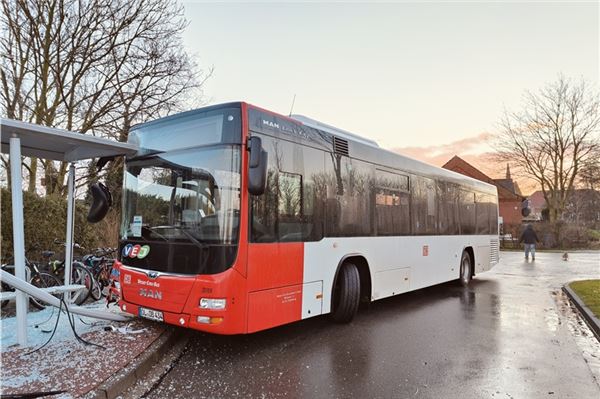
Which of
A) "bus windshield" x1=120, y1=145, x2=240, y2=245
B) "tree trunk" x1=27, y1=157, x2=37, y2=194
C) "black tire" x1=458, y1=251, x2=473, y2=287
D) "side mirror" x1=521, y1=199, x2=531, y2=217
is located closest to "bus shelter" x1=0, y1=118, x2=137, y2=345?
"bus windshield" x1=120, y1=145, x2=240, y2=245

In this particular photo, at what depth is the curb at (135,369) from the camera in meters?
4.08

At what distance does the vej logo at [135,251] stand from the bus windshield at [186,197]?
5.0 inches

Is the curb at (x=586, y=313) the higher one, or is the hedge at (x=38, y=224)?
the hedge at (x=38, y=224)

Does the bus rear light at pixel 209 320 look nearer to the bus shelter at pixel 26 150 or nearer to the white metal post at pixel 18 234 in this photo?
the bus shelter at pixel 26 150

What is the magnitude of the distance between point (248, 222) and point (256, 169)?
0.71 m

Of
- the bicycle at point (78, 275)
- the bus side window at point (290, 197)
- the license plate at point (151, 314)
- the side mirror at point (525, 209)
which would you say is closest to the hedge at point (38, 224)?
the bicycle at point (78, 275)

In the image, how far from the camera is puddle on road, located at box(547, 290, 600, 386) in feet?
19.0

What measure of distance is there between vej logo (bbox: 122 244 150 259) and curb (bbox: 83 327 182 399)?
1132 millimetres

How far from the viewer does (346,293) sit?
7203 millimetres

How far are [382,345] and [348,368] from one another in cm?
122

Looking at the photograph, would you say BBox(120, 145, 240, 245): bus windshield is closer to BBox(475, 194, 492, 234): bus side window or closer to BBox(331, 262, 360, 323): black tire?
BBox(331, 262, 360, 323): black tire

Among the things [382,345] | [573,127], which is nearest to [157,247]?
[382,345]

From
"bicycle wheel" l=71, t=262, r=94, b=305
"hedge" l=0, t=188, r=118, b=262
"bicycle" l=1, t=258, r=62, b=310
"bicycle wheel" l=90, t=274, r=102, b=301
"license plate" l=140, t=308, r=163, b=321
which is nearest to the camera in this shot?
"license plate" l=140, t=308, r=163, b=321

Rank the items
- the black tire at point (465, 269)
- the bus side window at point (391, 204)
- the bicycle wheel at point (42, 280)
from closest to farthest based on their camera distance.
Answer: the bicycle wheel at point (42, 280), the bus side window at point (391, 204), the black tire at point (465, 269)
